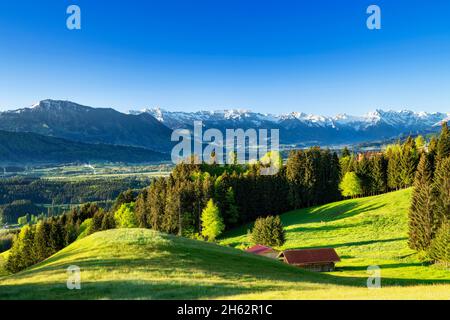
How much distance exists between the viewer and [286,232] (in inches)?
3696

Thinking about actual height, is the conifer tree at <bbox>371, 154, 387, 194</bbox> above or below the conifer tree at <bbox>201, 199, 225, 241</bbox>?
above

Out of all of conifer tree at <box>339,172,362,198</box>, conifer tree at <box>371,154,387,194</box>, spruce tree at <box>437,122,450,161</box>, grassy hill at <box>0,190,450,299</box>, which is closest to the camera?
grassy hill at <box>0,190,450,299</box>

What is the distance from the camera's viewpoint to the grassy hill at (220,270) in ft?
73.0

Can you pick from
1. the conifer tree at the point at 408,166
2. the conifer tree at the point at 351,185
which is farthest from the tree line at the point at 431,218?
the conifer tree at the point at 351,185

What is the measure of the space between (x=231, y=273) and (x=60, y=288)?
1493cm

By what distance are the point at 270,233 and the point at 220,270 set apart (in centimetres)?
5043

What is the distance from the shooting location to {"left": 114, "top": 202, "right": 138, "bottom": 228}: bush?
111m

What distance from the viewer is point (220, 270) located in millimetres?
34375

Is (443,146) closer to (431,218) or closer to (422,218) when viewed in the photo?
(431,218)

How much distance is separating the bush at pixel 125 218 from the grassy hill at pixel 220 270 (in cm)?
5016

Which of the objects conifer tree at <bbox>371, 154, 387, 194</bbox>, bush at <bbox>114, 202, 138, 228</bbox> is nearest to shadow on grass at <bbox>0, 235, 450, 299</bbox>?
bush at <bbox>114, 202, 138, 228</bbox>

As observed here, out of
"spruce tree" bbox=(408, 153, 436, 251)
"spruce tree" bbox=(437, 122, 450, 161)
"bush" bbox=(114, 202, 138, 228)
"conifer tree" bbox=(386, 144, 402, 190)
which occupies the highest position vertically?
"spruce tree" bbox=(437, 122, 450, 161)

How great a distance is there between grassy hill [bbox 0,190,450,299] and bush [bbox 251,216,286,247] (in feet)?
12.3

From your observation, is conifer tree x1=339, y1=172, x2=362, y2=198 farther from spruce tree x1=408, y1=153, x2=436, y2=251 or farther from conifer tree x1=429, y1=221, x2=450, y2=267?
conifer tree x1=429, y1=221, x2=450, y2=267
